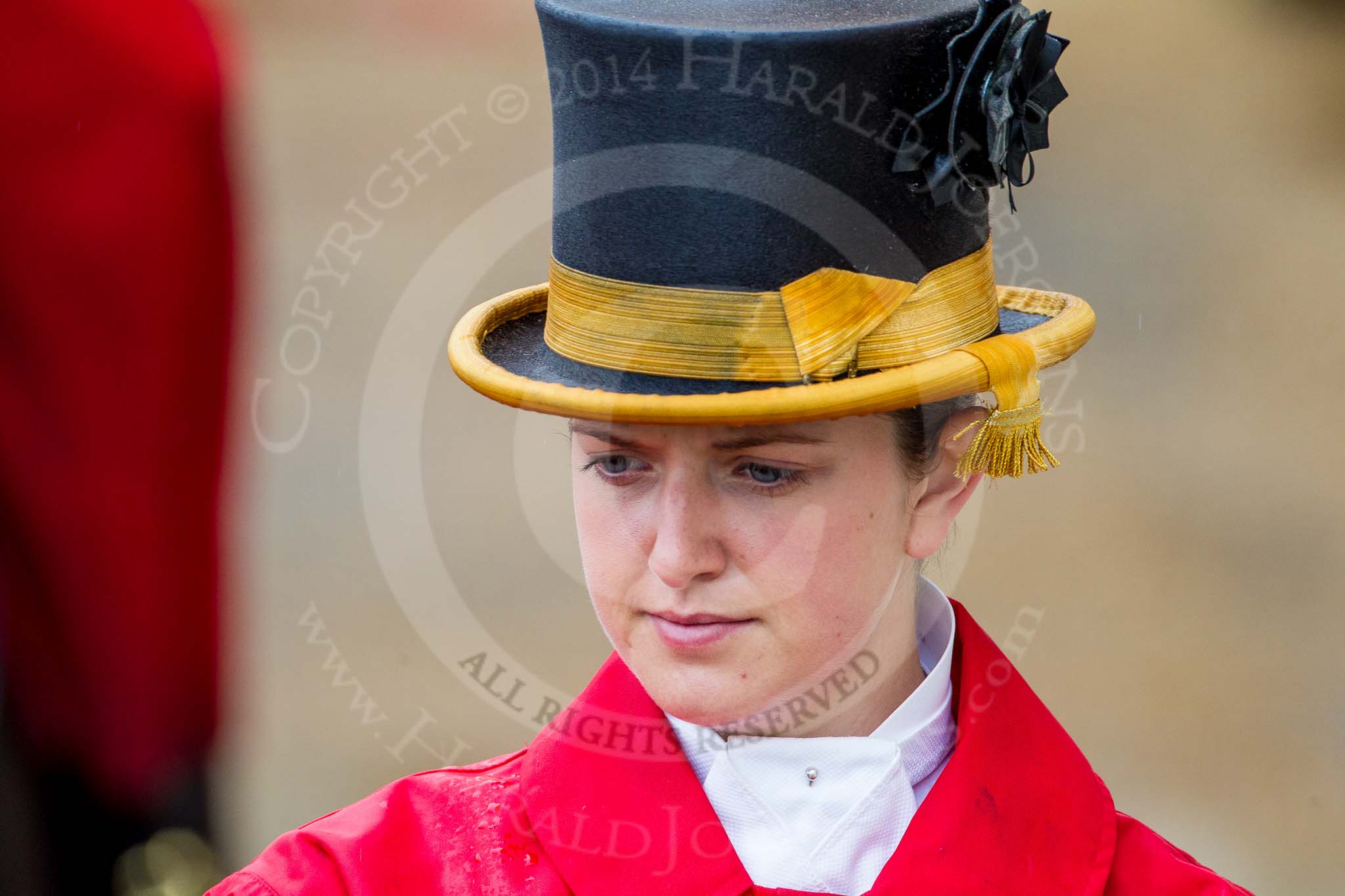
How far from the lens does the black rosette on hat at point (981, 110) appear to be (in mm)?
1638

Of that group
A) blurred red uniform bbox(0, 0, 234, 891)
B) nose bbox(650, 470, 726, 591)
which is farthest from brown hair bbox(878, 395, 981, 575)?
blurred red uniform bbox(0, 0, 234, 891)

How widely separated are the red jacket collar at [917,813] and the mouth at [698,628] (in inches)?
7.7

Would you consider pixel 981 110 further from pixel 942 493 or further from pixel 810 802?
pixel 810 802

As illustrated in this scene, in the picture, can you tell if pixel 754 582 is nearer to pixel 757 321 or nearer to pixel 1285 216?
pixel 757 321

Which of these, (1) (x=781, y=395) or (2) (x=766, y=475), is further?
(2) (x=766, y=475)

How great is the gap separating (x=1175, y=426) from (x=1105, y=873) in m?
3.88

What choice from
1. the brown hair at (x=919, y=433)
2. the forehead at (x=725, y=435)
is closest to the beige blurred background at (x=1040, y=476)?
the forehead at (x=725, y=435)

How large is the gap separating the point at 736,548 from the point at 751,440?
0.38ft

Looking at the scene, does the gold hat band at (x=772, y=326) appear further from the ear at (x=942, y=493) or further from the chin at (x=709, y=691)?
the chin at (x=709, y=691)

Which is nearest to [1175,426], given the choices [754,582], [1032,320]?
[1032,320]

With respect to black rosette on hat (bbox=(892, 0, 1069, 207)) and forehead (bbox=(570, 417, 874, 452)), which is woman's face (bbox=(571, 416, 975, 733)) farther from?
black rosette on hat (bbox=(892, 0, 1069, 207))

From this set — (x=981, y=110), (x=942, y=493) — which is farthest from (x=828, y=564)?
(x=981, y=110)

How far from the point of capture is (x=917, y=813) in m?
1.75

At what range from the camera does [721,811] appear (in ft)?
5.91
